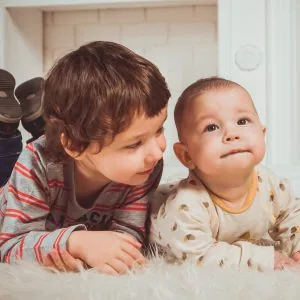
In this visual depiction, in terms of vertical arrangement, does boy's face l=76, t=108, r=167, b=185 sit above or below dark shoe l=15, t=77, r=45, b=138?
below

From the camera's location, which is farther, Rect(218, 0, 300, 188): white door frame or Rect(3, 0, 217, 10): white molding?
Rect(3, 0, 217, 10): white molding

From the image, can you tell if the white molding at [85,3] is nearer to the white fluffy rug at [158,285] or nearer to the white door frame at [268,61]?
the white door frame at [268,61]

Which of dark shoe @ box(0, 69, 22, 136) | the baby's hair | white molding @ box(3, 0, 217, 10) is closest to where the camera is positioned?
the baby's hair

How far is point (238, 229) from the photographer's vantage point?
3.39 feet

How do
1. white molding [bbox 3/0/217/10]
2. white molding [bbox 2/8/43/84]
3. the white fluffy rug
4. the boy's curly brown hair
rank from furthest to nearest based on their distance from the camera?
white molding [bbox 2/8/43/84], white molding [bbox 3/0/217/10], the boy's curly brown hair, the white fluffy rug

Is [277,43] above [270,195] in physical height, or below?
above

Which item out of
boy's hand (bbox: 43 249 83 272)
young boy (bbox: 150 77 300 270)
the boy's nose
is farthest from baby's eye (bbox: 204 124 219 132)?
boy's hand (bbox: 43 249 83 272)

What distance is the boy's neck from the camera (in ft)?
3.28

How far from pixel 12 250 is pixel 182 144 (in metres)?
0.38

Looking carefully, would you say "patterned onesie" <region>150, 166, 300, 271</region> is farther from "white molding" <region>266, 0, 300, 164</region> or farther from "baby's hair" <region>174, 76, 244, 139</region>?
"white molding" <region>266, 0, 300, 164</region>

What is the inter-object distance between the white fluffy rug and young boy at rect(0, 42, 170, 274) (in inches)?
3.7

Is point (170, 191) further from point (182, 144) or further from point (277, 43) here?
point (277, 43)

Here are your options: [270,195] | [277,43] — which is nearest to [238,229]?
[270,195]

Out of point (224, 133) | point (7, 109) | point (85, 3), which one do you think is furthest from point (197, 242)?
point (85, 3)
